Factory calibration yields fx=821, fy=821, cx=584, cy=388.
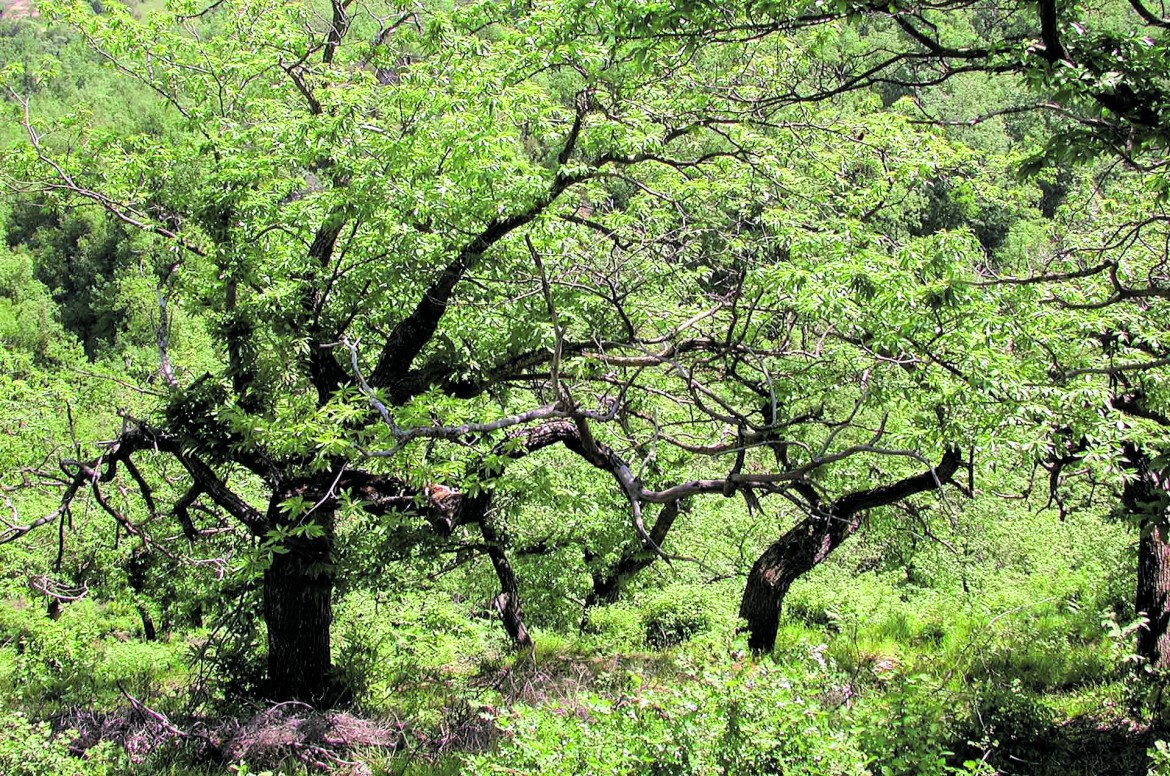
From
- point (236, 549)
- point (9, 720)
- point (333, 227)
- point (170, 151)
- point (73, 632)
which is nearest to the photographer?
point (9, 720)

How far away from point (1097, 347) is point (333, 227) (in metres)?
6.82

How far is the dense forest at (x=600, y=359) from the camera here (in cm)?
465

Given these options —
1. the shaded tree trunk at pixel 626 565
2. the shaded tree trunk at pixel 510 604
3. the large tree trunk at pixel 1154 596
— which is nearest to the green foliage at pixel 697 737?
the large tree trunk at pixel 1154 596

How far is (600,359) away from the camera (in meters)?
5.98

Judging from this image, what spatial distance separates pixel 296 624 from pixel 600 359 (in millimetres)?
3901

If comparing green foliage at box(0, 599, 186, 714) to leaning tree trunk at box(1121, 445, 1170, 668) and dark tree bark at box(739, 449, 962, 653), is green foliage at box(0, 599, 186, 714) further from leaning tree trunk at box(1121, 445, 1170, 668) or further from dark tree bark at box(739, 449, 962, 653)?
leaning tree trunk at box(1121, 445, 1170, 668)

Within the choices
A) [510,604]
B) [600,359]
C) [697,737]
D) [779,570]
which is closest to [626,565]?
[510,604]

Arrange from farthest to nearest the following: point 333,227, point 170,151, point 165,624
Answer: point 165,624 → point 170,151 → point 333,227

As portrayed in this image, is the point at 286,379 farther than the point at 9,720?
Yes

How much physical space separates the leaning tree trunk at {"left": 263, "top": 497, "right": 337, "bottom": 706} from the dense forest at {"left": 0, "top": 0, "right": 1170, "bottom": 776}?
0.03m

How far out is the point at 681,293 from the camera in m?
8.05

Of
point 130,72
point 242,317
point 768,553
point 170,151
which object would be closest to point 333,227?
point 242,317

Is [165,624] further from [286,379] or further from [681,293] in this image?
[681,293]

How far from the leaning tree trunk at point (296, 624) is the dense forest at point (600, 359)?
1.2 inches
